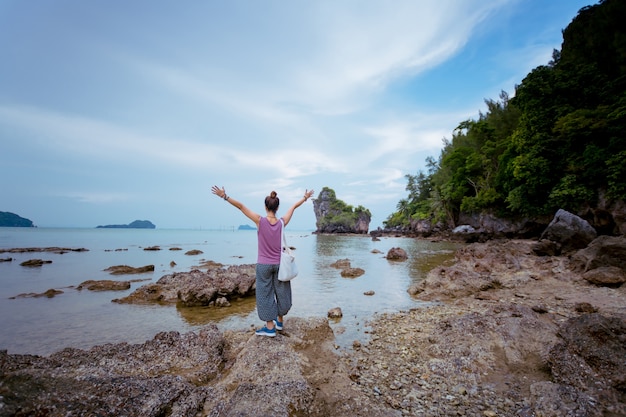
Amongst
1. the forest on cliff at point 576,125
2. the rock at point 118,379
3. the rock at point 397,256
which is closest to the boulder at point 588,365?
the rock at point 118,379

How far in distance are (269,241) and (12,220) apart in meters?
196

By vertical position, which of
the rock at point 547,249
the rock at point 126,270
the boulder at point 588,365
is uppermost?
the rock at point 547,249

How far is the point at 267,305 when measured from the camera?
522 cm

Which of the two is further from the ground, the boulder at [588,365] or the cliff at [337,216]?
the cliff at [337,216]

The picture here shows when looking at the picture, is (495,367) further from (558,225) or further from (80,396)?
(558,225)

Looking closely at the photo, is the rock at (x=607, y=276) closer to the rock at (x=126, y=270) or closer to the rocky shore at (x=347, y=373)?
the rocky shore at (x=347, y=373)

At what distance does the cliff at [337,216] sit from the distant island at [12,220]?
477 feet

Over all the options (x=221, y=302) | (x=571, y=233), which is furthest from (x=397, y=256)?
(x=221, y=302)

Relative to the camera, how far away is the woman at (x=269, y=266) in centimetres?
506

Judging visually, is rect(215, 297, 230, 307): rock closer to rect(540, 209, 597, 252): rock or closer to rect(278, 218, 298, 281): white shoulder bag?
rect(278, 218, 298, 281): white shoulder bag

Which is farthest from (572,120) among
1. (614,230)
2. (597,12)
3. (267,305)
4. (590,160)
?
(267,305)

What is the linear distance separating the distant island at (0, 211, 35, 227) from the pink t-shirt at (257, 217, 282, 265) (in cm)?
19550

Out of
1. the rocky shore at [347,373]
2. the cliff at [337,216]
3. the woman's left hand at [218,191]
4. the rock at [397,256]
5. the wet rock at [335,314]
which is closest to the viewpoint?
the rocky shore at [347,373]

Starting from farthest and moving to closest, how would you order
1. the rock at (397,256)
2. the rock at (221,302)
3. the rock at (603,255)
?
the rock at (397,256) < the rock at (603,255) < the rock at (221,302)
